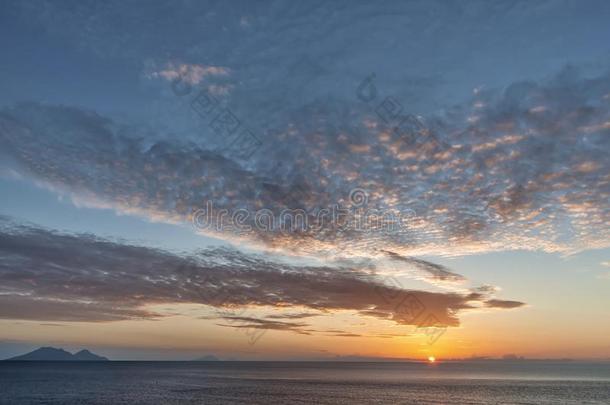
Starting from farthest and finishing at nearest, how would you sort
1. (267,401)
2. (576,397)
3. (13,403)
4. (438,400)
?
(576,397) → (438,400) → (267,401) → (13,403)

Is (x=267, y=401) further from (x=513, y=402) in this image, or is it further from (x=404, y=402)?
(x=513, y=402)

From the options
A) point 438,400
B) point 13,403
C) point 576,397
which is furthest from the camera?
point 576,397

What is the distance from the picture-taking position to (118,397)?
100812 mm

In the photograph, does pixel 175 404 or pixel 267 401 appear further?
pixel 267 401

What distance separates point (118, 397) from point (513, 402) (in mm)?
92995

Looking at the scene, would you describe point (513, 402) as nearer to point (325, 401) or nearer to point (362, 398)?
point (362, 398)

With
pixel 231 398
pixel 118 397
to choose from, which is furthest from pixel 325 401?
pixel 118 397

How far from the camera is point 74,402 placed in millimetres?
89250

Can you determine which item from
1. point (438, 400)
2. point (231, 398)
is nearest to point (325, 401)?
point (231, 398)

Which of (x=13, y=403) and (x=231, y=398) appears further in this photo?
(x=231, y=398)

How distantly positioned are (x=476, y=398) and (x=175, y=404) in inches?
2927

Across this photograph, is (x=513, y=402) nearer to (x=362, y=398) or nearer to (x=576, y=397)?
(x=576, y=397)

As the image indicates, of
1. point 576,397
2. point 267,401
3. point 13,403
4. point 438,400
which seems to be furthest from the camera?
point 576,397

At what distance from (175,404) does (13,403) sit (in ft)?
109
